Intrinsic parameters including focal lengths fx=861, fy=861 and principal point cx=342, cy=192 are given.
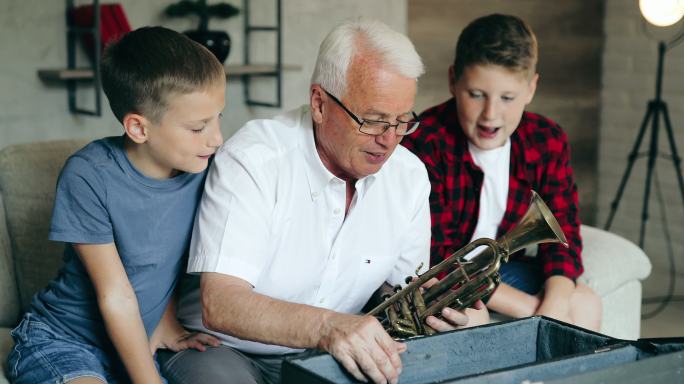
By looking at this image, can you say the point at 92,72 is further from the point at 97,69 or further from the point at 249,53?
the point at 249,53

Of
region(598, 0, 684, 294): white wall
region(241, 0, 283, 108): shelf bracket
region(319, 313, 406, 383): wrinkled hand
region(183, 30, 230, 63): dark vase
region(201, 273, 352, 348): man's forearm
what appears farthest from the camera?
region(598, 0, 684, 294): white wall

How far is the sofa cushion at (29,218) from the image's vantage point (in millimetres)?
2189

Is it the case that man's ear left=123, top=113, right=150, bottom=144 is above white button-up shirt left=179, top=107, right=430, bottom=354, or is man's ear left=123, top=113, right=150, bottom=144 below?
above

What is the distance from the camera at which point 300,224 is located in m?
1.94

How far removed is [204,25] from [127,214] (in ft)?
7.43

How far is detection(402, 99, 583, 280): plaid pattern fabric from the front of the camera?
7.93 ft

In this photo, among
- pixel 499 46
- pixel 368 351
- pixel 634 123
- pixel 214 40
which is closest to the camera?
pixel 368 351

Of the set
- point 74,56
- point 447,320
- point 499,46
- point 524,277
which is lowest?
point 524,277

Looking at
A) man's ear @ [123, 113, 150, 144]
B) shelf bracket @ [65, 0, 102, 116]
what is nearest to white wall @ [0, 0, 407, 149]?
shelf bracket @ [65, 0, 102, 116]

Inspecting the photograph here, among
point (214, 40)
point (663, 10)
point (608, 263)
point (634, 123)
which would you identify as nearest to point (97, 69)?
point (214, 40)

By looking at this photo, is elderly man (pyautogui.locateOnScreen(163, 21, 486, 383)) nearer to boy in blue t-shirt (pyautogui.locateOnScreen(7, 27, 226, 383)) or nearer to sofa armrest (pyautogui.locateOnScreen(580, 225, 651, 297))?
boy in blue t-shirt (pyautogui.locateOnScreen(7, 27, 226, 383))

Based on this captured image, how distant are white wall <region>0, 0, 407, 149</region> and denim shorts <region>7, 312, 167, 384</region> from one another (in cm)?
181

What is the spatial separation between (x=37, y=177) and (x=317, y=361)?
45.2 inches

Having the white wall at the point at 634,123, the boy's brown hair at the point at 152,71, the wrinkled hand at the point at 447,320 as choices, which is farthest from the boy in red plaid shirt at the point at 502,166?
the white wall at the point at 634,123
